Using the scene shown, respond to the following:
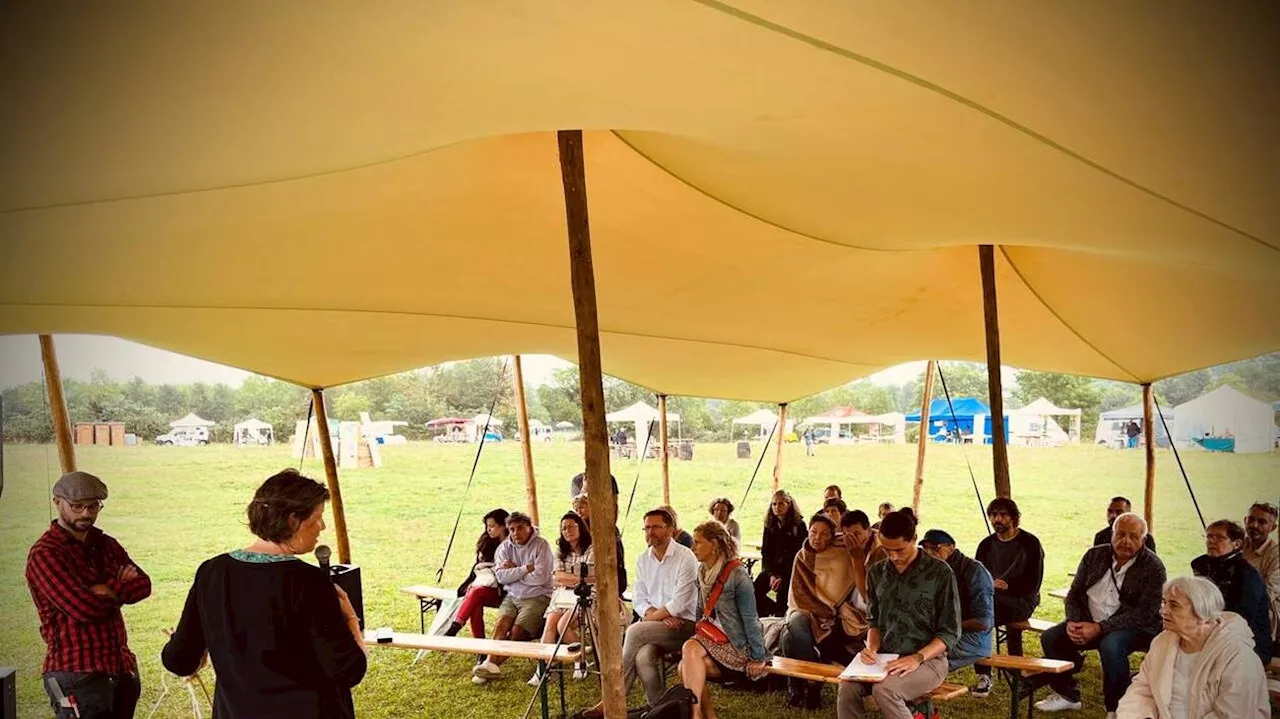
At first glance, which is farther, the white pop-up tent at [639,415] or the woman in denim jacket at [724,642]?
the white pop-up tent at [639,415]

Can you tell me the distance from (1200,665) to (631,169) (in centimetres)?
346

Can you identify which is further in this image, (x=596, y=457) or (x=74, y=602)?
(x=596, y=457)

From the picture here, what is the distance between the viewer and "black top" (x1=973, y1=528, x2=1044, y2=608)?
251 inches

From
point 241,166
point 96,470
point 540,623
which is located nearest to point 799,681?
point 540,623

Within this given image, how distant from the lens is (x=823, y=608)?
246 inches

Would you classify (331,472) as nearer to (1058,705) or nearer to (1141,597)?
(1058,705)

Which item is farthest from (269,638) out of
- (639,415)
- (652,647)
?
(639,415)

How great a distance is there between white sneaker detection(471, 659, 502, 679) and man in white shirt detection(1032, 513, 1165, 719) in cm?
408

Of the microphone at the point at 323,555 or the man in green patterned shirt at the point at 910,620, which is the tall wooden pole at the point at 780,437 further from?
the microphone at the point at 323,555

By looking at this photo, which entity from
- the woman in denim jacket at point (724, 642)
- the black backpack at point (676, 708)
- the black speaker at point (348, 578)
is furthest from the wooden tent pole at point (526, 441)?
the black speaker at point (348, 578)

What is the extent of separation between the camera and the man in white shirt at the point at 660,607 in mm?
5742

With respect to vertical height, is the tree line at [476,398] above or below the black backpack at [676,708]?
above

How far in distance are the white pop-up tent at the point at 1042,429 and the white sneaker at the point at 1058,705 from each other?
19642mm

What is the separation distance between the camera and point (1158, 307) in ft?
23.1
